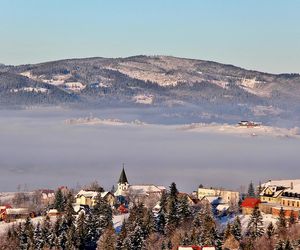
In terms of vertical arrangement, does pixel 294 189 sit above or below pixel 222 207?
above

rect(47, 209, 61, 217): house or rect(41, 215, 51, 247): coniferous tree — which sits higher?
rect(41, 215, 51, 247): coniferous tree

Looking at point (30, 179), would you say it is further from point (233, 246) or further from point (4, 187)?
point (233, 246)

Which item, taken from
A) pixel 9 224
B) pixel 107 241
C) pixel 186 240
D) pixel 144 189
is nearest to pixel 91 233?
pixel 107 241

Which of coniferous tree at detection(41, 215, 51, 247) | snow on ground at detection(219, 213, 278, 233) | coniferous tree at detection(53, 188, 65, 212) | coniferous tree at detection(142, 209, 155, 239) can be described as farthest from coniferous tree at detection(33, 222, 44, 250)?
snow on ground at detection(219, 213, 278, 233)

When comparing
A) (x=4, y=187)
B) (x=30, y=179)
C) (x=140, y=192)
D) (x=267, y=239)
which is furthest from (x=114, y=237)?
(x=30, y=179)

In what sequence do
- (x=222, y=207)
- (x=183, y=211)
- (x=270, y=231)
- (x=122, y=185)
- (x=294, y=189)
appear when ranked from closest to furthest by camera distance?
(x=270, y=231), (x=183, y=211), (x=294, y=189), (x=222, y=207), (x=122, y=185)

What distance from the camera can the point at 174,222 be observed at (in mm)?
80188

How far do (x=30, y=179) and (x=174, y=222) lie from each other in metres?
122

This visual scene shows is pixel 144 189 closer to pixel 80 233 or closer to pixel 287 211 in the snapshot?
pixel 287 211

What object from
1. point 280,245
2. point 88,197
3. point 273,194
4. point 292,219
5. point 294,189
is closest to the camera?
point 280,245

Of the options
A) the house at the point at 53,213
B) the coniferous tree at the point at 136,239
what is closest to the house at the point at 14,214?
the house at the point at 53,213

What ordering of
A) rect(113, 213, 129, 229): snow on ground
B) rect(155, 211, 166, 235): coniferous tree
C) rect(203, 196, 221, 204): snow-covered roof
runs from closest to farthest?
rect(155, 211, 166, 235): coniferous tree → rect(113, 213, 129, 229): snow on ground → rect(203, 196, 221, 204): snow-covered roof

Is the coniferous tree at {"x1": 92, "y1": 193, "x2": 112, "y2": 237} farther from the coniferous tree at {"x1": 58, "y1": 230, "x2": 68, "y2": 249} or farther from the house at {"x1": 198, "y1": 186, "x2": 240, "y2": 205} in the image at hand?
the house at {"x1": 198, "y1": 186, "x2": 240, "y2": 205}

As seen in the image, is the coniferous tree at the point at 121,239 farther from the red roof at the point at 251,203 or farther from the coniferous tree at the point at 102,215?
the red roof at the point at 251,203
